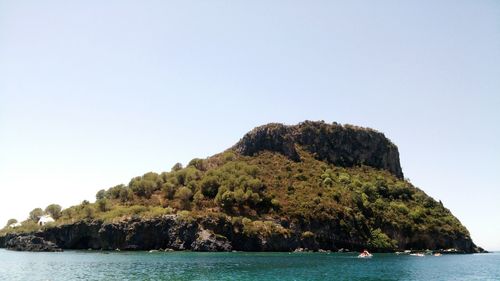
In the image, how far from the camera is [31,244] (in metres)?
161

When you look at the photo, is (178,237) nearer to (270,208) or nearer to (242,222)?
(242,222)

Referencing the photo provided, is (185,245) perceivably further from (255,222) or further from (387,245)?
(387,245)

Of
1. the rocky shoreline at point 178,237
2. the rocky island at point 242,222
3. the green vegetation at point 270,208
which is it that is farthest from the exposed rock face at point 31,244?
the green vegetation at point 270,208

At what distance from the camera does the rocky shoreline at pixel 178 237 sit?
155 meters

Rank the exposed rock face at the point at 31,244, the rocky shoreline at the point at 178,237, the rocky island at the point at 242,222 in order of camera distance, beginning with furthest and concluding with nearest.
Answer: the rocky island at the point at 242,222 → the exposed rock face at the point at 31,244 → the rocky shoreline at the point at 178,237

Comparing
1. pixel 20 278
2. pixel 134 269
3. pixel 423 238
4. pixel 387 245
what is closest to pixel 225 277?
pixel 134 269

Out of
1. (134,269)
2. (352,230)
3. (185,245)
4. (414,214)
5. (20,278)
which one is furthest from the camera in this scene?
(414,214)

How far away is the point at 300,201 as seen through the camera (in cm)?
17962

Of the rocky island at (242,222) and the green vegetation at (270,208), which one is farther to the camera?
the green vegetation at (270,208)

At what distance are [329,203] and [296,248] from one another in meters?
27.8

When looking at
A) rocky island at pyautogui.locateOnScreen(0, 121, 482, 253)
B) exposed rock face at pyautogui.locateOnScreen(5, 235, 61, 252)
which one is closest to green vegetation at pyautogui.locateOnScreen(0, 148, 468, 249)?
rocky island at pyautogui.locateOnScreen(0, 121, 482, 253)

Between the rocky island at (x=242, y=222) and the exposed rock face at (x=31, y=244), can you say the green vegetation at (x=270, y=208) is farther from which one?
the exposed rock face at (x=31, y=244)

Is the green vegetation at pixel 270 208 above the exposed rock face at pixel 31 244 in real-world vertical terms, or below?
above

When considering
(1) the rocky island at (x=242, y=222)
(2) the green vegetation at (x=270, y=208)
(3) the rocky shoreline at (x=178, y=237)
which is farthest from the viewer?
(2) the green vegetation at (x=270, y=208)
